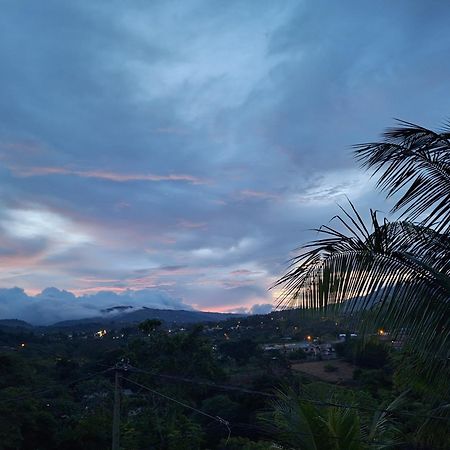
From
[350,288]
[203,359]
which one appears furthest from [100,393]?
[350,288]

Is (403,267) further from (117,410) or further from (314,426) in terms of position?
(117,410)

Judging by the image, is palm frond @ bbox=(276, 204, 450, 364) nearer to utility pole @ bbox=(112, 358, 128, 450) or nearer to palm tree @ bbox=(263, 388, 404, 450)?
palm tree @ bbox=(263, 388, 404, 450)

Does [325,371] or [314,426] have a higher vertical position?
[314,426]

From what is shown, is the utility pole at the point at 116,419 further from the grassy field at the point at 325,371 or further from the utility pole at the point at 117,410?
the grassy field at the point at 325,371

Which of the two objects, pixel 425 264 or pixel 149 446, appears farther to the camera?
pixel 149 446

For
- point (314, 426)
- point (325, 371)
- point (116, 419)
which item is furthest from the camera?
point (325, 371)

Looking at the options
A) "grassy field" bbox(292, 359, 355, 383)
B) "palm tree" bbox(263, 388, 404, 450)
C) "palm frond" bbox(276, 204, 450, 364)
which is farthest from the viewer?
"grassy field" bbox(292, 359, 355, 383)

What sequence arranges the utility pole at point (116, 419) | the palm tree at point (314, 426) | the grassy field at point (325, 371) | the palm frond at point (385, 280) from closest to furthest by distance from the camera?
the palm frond at point (385, 280) → the palm tree at point (314, 426) → the utility pole at point (116, 419) → the grassy field at point (325, 371)

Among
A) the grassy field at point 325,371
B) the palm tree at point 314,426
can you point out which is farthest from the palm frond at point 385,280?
the grassy field at point 325,371

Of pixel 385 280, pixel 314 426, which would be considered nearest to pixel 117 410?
pixel 314 426

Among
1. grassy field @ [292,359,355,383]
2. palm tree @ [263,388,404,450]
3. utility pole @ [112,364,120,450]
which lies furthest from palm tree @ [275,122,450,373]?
grassy field @ [292,359,355,383]

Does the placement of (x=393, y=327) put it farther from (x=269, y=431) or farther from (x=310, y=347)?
(x=310, y=347)

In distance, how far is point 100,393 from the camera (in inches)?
964

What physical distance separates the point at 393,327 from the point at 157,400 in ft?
63.9
